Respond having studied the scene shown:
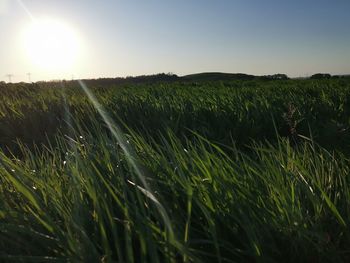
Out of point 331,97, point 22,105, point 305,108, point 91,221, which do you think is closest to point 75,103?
point 22,105

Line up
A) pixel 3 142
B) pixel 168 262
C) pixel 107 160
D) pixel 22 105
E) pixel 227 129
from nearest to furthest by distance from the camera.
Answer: pixel 168 262 < pixel 107 160 < pixel 227 129 < pixel 3 142 < pixel 22 105

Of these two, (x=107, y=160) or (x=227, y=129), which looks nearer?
(x=107, y=160)

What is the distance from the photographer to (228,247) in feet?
4.14

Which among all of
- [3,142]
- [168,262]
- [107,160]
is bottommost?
[3,142]

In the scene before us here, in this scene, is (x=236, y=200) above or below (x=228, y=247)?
above

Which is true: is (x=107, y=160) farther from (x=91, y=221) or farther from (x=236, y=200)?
(x=236, y=200)

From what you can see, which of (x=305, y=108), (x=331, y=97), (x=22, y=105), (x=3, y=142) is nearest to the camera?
(x=3, y=142)

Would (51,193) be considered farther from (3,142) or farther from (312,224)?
(3,142)

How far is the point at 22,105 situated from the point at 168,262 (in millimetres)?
4854

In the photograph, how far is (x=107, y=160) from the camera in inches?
66.1

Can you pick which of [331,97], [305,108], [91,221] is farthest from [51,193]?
[331,97]

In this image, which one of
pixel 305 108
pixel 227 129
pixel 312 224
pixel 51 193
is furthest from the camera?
pixel 305 108

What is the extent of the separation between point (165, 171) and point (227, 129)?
94.8 inches

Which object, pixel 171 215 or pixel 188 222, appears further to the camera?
pixel 171 215
